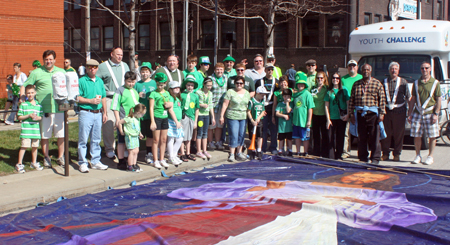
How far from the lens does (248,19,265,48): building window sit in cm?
3253

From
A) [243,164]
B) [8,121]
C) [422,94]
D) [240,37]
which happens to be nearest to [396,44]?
[422,94]

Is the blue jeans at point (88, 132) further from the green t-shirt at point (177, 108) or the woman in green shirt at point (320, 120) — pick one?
the woman in green shirt at point (320, 120)

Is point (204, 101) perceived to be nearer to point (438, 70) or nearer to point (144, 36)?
point (438, 70)

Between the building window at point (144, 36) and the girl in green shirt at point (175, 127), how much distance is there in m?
30.4

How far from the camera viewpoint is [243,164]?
28.0 ft

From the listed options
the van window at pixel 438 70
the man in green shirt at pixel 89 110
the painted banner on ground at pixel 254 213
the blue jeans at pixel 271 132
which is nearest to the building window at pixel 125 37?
the blue jeans at pixel 271 132

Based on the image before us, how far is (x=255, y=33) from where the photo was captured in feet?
108

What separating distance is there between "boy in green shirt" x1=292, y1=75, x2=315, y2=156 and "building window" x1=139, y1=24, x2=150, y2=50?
29909mm

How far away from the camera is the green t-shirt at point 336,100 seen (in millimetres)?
9609

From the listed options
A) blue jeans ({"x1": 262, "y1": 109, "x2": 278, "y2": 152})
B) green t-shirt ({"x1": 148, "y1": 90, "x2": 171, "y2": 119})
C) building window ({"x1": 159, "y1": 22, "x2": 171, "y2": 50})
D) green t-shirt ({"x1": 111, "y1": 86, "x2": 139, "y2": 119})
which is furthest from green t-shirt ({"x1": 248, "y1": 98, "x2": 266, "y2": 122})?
building window ({"x1": 159, "y1": 22, "x2": 171, "y2": 50})

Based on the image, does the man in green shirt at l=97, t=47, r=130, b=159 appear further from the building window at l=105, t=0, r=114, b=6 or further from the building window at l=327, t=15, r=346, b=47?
the building window at l=105, t=0, r=114, b=6

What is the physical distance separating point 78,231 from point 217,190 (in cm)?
217

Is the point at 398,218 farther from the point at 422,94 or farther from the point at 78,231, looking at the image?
the point at 422,94

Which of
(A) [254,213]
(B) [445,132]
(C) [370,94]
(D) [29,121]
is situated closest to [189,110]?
(D) [29,121]
